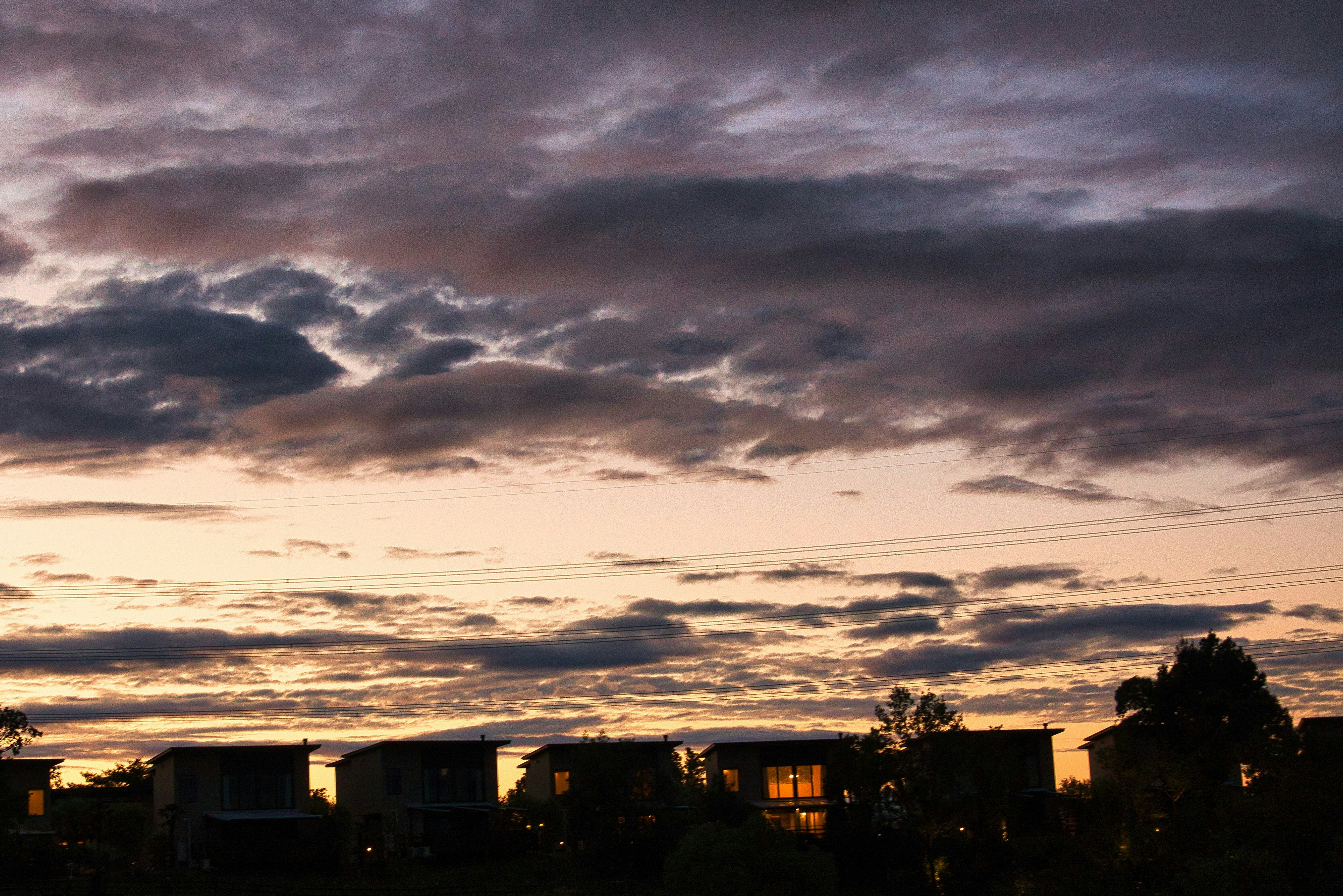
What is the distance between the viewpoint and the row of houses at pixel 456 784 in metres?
69.7

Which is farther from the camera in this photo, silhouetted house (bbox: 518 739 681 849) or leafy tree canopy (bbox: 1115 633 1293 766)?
leafy tree canopy (bbox: 1115 633 1293 766)

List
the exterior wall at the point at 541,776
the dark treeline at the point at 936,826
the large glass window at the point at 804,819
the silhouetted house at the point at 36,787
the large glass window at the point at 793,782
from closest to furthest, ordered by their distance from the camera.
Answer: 1. the dark treeline at the point at 936,826
2. the silhouetted house at the point at 36,787
3. the large glass window at the point at 804,819
4. the exterior wall at the point at 541,776
5. the large glass window at the point at 793,782

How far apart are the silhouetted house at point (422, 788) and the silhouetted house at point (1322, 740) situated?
46.6m

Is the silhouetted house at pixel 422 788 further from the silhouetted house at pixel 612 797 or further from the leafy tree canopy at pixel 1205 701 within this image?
the leafy tree canopy at pixel 1205 701

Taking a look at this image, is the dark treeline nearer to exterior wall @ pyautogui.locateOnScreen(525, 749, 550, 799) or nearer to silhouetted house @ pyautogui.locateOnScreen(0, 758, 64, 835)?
silhouetted house @ pyautogui.locateOnScreen(0, 758, 64, 835)

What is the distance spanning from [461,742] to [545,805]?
7.78 metres

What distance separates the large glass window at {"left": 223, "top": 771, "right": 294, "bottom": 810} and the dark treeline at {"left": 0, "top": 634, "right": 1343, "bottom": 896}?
1.91m

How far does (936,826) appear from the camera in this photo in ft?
218

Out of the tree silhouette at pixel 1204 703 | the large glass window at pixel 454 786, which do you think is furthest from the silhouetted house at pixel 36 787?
the tree silhouette at pixel 1204 703

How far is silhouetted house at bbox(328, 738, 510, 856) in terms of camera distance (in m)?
80.1

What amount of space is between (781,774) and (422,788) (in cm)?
2417

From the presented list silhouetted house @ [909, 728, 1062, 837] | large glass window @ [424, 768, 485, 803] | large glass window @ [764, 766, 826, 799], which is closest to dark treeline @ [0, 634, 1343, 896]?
silhouetted house @ [909, 728, 1062, 837]

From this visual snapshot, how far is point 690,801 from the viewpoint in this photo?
239 ft

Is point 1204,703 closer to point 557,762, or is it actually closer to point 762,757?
point 762,757
